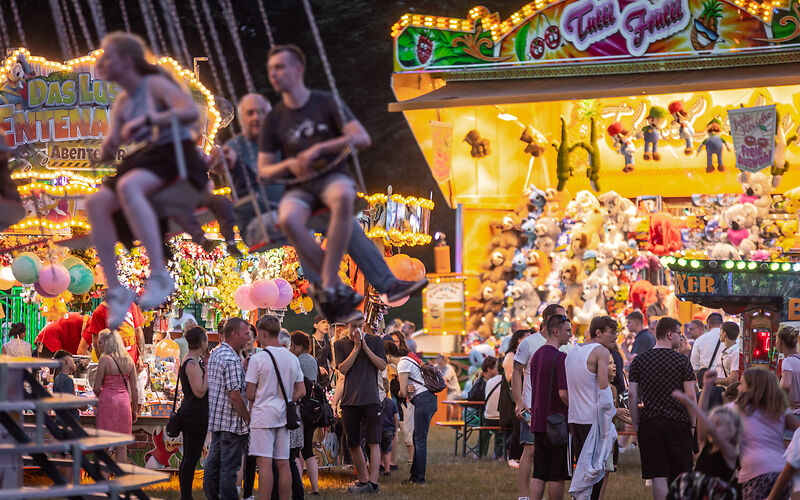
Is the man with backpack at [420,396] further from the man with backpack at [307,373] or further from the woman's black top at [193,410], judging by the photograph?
the woman's black top at [193,410]

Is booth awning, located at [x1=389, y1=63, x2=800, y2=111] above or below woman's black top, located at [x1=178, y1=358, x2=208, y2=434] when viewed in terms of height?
above

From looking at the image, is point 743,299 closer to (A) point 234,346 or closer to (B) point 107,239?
(A) point 234,346

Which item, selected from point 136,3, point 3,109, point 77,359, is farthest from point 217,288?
point 136,3

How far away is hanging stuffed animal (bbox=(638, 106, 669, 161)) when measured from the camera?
56.1 ft

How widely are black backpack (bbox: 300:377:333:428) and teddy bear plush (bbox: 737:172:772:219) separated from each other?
856 cm

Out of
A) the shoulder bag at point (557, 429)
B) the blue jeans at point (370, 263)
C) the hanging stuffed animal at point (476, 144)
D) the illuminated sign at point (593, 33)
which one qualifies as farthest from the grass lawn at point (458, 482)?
the hanging stuffed animal at point (476, 144)

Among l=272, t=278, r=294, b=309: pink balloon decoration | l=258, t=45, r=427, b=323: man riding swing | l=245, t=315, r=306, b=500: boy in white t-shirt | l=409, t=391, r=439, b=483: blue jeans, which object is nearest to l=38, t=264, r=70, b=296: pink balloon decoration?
l=272, t=278, r=294, b=309: pink balloon decoration

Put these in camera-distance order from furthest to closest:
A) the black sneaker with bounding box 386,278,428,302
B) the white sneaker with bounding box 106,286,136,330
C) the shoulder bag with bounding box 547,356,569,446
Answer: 1. the shoulder bag with bounding box 547,356,569,446
2. the black sneaker with bounding box 386,278,428,302
3. the white sneaker with bounding box 106,286,136,330

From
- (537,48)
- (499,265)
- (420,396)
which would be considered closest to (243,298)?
(420,396)

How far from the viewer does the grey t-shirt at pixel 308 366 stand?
9.62m

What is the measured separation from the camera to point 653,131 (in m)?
17.2

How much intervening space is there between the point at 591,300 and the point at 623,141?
2.74m

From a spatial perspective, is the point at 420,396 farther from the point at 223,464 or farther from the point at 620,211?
the point at 620,211

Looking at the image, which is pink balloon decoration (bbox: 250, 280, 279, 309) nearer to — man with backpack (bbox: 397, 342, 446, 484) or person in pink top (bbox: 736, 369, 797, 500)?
man with backpack (bbox: 397, 342, 446, 484)
